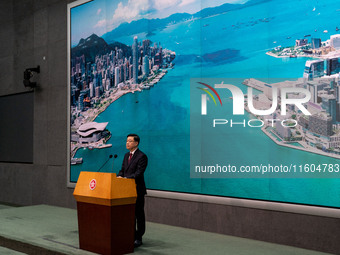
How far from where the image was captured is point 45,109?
10.7 m

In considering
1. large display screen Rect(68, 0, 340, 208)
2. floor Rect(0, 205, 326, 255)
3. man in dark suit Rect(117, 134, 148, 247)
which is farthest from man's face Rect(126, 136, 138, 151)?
large display screen Rect(68, 0, 340, 208)

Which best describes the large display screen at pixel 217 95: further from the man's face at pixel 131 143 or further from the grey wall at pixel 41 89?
the man's face at pixel 131 143

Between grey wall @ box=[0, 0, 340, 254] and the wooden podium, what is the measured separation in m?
2.17

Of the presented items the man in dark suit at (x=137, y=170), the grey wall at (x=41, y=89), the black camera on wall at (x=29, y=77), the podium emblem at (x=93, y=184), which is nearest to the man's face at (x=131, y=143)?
the man in dark suit at (x=137, y=170)

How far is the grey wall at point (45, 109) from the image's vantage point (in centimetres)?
781

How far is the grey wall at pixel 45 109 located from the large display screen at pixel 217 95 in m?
0.42

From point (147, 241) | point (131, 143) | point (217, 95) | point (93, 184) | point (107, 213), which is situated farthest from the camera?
point (217, 95)

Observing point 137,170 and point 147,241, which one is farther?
point 147,241

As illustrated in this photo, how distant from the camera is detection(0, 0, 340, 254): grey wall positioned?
7.81m

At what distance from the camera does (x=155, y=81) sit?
323 inches

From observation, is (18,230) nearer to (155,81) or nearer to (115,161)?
(115,161)

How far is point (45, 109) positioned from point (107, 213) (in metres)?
6.15

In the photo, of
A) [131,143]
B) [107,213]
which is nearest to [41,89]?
[131,143]

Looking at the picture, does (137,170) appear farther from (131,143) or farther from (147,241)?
(147,241)
